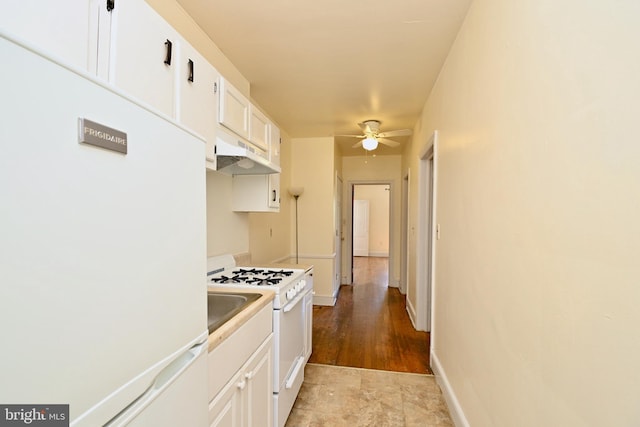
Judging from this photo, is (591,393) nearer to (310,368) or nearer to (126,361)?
(126,361)

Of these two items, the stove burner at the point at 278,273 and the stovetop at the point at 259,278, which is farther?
the stove burner at the point at 278,273

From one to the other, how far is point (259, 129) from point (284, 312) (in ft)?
4.55

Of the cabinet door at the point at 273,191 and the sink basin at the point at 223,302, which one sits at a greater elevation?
the cabinet door at the point at 273,191

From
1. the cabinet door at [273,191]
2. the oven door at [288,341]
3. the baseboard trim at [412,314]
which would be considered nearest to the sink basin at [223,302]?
the oven door at [288,341]

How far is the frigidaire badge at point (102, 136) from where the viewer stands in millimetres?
482

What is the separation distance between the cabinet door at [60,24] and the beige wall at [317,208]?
3447mm

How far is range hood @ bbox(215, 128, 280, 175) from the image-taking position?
5.40 ft

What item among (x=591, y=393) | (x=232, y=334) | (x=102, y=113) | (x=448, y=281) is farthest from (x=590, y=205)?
(x=448, y=281)

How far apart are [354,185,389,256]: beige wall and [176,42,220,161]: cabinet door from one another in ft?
26.4

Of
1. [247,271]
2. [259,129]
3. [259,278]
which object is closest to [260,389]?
[259,278]

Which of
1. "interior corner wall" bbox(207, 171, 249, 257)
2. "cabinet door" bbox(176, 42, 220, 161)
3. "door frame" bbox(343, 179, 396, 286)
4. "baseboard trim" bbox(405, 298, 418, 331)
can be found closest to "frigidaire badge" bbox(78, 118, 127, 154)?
"cabinet door" bbox(176, 42, 220, 161)

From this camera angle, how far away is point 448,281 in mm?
2068

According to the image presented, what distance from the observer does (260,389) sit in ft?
4.68

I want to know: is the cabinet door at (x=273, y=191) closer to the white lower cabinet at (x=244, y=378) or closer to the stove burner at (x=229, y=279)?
the stove burner at (x=229, y=279)
